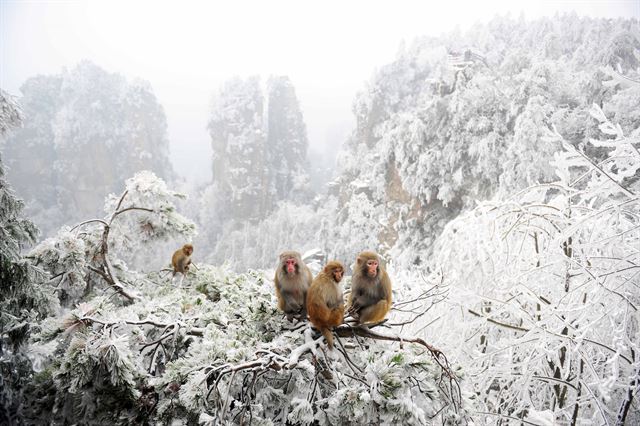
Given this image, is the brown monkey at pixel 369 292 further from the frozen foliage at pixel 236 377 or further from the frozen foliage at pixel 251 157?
the frozen foliage at pixel 251 157

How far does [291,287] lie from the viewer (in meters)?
2.50

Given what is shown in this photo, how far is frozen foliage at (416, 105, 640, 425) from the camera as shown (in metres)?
2.61

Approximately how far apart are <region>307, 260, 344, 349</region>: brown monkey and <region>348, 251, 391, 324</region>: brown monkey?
0.75ft

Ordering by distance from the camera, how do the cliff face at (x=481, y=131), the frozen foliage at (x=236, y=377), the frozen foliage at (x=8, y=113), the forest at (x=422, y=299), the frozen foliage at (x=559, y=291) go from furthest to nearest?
the cliff face at (x=481, y=131)
the frozen foliage at (x=8, y=113)
the frozen foliage at (x=559, y=291)
the forest at (x=422, y=299)
the frozen foliage at (x=236, y=377)

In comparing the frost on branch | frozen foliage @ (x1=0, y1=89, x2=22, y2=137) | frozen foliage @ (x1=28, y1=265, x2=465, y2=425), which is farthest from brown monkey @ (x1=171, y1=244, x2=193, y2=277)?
frozen foliage @ (x1=0, y1=89, x2=22, y2=137)

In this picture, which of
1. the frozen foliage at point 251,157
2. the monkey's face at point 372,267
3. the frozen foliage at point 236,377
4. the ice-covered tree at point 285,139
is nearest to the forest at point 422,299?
the frozen foliage at point 236,377

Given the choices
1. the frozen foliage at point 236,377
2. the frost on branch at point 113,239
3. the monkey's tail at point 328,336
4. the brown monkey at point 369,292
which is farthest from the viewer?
the frost on branch at point 113,239

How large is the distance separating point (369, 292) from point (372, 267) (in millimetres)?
177

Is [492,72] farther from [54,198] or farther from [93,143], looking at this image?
[54,198]

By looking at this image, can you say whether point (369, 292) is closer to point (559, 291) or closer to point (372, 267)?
point (372, 267)

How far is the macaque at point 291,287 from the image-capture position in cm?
251

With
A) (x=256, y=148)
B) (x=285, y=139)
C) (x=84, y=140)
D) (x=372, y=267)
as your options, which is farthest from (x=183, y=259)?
(x=84, y=140)

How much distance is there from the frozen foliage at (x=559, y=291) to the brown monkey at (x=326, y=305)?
1.17m

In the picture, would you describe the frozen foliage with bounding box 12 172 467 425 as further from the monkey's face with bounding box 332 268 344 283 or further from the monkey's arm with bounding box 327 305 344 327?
the monkey's face with bounding box 332 268 344 283
